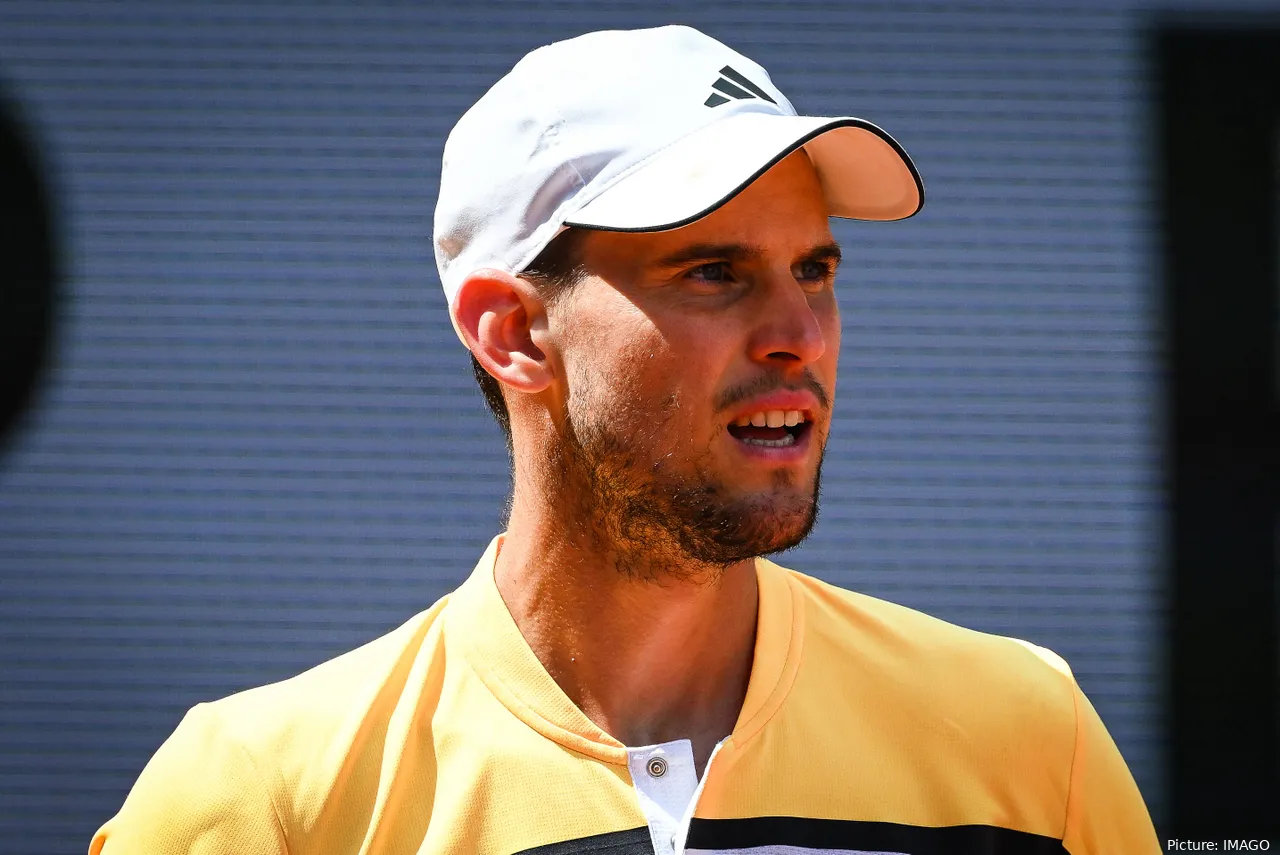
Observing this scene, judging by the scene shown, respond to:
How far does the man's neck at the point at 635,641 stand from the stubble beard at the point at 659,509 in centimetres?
3

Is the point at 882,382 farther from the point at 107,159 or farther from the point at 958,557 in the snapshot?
the point at 107,159

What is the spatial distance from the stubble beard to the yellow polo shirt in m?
0.18

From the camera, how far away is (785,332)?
6.14 feet

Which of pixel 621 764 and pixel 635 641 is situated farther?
pixel 635 641

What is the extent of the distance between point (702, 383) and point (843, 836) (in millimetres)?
617

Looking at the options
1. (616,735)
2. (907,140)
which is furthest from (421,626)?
(907,140)

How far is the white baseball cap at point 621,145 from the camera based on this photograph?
1.87 meters

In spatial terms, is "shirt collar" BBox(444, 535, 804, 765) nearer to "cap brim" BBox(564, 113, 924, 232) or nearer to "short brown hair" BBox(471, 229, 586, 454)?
"short brown hair" BBox(471, 229, 586, 454)

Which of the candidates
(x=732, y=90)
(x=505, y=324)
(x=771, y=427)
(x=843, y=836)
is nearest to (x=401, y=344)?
(x=505, y=324)

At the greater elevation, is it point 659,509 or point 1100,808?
point 659,509

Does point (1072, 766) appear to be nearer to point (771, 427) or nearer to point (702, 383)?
point (771, 427)

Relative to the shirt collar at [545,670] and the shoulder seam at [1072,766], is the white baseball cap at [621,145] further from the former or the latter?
the shoulder seam at [1072,766]

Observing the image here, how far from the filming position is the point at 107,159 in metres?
5.48

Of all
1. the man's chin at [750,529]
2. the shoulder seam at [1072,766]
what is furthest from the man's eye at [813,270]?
the shoulder seam at [1072,766]
